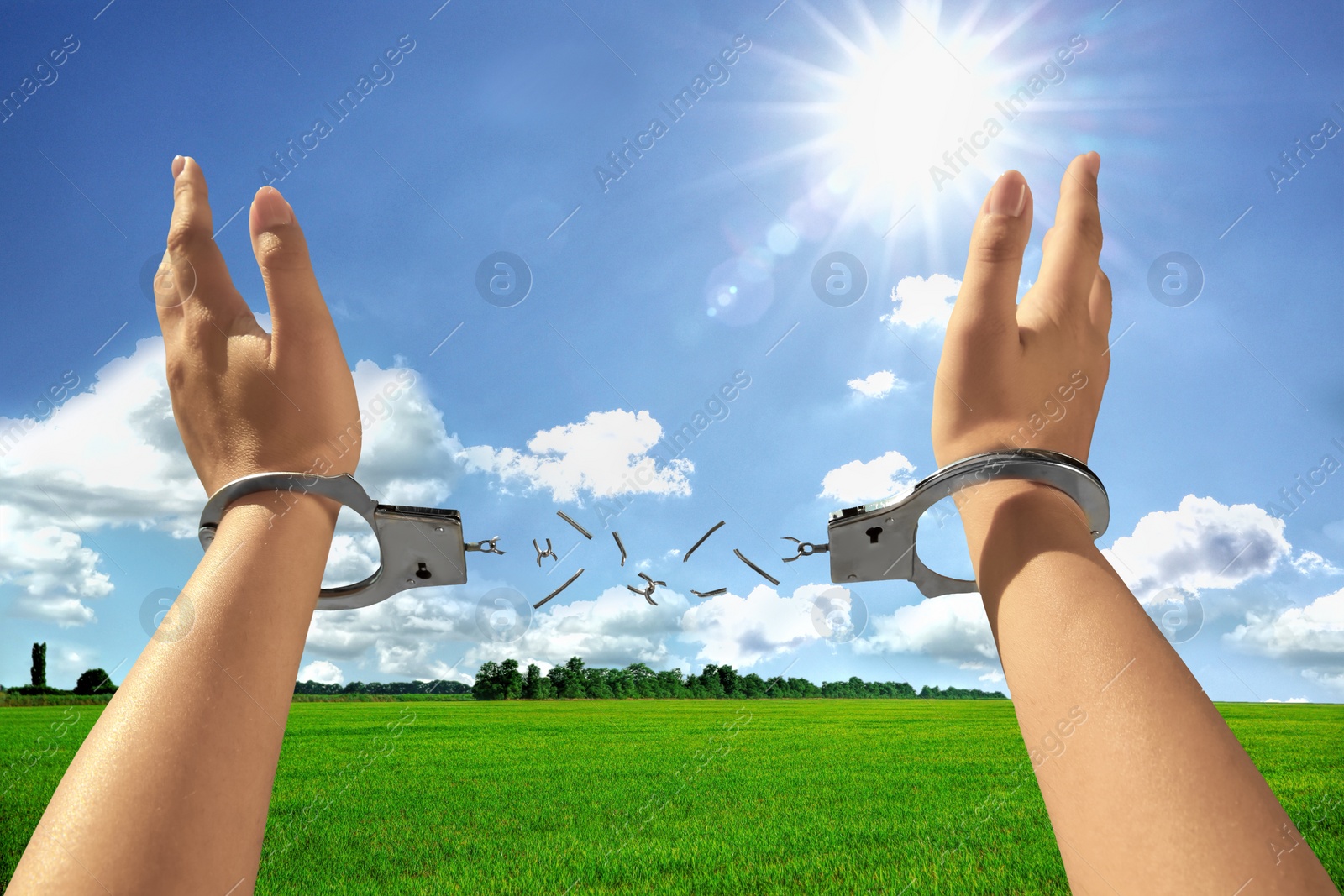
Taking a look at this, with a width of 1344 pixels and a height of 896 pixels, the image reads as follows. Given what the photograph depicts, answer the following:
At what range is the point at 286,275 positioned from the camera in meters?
1.96

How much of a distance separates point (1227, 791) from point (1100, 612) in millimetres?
288

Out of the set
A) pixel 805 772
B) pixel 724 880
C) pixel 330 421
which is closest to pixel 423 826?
pixel 724 880

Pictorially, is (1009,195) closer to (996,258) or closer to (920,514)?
(996,258)

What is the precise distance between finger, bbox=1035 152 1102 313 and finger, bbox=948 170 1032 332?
31cm

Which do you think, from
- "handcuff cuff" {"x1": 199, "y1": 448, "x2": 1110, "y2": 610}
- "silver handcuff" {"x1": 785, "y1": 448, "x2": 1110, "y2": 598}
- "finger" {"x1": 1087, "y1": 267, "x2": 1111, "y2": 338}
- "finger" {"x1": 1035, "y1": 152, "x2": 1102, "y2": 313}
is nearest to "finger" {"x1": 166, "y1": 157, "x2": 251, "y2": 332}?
"handcuff cuff" {"x1": 199, "y1": 448, "x2": 1110, "y2": 610}

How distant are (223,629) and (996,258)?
6.10 feet

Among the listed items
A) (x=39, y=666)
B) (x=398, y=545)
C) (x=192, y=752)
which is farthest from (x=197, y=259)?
(x=39, y=666)

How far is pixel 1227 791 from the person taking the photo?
948mm

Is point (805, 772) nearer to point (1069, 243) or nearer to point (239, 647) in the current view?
point (1069, 243)

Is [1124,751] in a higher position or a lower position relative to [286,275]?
lower

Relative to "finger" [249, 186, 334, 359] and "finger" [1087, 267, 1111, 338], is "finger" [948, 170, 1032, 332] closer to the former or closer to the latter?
"finger" [1087, 267, 1111, 338]

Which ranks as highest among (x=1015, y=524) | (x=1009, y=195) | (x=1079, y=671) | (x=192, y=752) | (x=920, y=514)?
(x=1009, y=195)

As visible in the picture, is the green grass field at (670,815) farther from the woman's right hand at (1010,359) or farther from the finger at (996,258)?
the finger at (996,258)

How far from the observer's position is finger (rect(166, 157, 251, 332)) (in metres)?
A: 2.01
